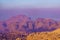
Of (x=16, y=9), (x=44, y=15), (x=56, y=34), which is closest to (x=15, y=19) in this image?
(x=16, y=9)

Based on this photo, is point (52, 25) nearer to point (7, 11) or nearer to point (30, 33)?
point (30, 33)

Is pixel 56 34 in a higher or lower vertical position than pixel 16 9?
lower

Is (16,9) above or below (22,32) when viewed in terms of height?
above

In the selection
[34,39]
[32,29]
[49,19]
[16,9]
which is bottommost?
[34,39]

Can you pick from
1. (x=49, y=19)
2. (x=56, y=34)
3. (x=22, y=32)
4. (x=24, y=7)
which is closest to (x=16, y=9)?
(x=24, y=7)

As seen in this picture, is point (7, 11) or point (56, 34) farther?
point (7, 11)

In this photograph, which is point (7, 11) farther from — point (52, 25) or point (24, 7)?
point (52, 25)
